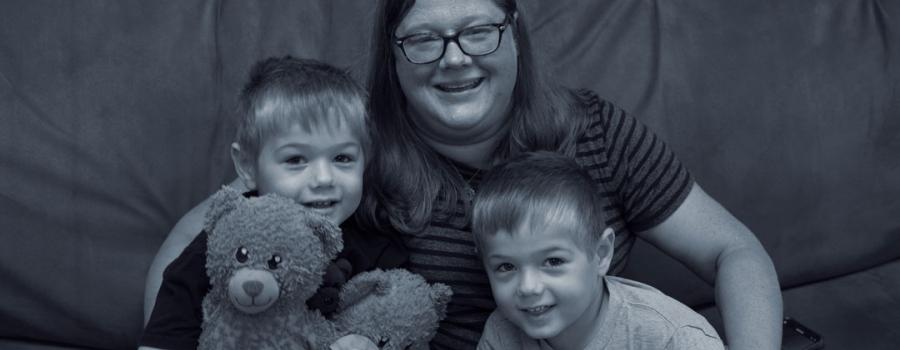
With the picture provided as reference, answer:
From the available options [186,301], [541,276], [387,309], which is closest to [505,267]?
[541,276]

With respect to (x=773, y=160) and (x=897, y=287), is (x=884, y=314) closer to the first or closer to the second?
(x=897, y=287)

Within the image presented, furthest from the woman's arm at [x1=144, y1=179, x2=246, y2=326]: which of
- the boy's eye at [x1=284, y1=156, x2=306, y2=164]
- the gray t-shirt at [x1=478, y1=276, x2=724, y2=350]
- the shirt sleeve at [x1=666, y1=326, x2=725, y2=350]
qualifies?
the shirt sleeve at [x1=666, y1=326, x2=725, y2=350]

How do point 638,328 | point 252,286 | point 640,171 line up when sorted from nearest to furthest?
point 252,286
point 638,328
point 640,171

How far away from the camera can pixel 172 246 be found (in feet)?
4.96

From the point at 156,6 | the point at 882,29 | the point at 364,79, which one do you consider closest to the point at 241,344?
the point at 364,79

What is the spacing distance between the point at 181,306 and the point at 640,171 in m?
0.67

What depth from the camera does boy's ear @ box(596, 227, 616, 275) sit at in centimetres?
139

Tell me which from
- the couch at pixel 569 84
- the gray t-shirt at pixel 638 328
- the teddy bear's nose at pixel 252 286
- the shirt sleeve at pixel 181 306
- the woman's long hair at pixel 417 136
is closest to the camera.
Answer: the teddy bear's nose at pixel 252 286

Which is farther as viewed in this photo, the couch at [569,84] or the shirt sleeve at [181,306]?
the couch at [569,84]

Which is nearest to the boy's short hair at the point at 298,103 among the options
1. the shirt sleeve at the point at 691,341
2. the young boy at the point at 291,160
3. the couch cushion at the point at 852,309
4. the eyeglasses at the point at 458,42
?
the young boy at the point at 291,160

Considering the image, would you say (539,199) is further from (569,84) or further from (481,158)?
(569,84)

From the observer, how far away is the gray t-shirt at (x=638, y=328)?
1.36 m

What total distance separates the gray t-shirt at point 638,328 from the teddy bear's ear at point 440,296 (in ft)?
0.29

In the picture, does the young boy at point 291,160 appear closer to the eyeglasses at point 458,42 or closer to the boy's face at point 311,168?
the boy's face at point 311,168
